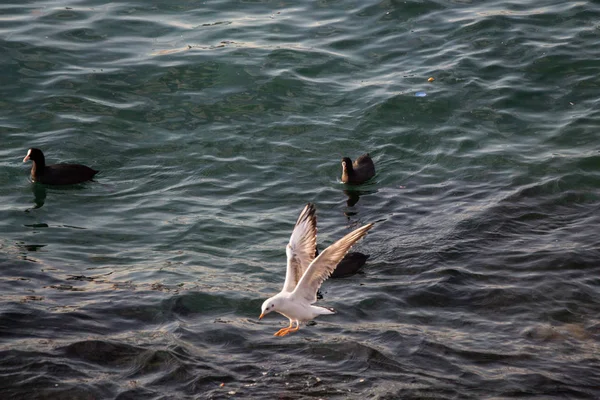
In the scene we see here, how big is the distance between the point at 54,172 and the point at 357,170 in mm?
5439

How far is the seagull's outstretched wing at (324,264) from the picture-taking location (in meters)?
9.26

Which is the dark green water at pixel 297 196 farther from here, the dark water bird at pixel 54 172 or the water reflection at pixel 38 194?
the dark water bird at pixel 54 172

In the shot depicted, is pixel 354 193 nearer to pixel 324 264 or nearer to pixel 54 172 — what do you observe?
pixel 54 172

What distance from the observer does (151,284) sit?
1219cm

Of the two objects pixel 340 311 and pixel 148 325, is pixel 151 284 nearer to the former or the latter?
pixel 148 325

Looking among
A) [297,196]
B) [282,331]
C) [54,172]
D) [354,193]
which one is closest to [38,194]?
[54,172]

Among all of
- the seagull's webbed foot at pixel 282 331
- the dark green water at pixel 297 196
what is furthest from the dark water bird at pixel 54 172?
the seagull's webbed foot at pixel 282 331

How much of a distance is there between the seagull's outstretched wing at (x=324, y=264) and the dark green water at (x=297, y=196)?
2.64 ft

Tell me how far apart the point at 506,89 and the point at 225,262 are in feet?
27.3

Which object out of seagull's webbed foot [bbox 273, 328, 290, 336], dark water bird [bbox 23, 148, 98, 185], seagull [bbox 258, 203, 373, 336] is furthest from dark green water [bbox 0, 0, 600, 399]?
seagull [bbox 258, 203, 373, 336]

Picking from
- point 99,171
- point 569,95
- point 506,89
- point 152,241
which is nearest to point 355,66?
point 506,89

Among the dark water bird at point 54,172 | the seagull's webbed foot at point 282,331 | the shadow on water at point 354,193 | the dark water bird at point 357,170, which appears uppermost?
the dark water bird at point 54,172

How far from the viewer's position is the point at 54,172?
15781mm

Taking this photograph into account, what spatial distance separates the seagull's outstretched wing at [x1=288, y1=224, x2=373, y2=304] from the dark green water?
81 cm
